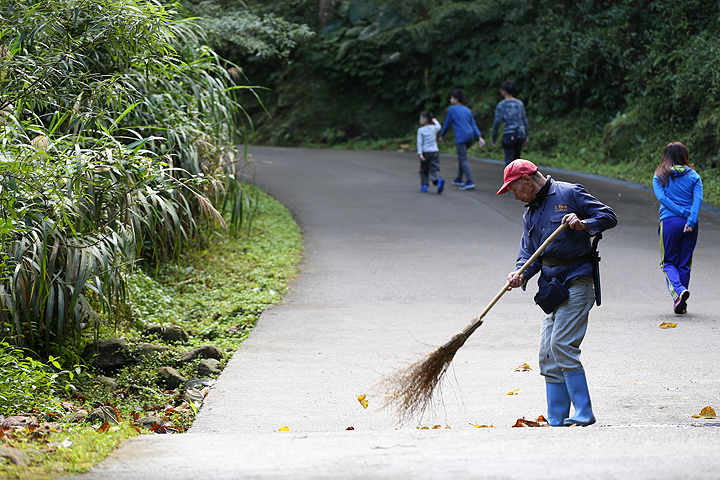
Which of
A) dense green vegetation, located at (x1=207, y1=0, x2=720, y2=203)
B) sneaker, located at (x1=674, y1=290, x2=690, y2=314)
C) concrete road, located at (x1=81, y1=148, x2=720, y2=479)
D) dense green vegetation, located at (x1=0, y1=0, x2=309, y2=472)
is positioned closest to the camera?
concrete road, located at (x1=81, y1=148, x2=720, y2=479)

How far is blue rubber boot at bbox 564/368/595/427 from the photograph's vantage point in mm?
4176

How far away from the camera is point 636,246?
10.1 m

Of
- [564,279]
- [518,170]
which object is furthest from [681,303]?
[518,170]

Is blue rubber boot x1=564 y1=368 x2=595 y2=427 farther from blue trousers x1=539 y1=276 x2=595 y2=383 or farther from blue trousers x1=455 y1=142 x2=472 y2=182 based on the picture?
blue trousers x1=455 y1=142 x2=472 y2=182

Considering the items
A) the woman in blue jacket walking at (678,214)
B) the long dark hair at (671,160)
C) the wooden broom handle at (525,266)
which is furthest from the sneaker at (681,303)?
the wooden broom handle at (525,266)

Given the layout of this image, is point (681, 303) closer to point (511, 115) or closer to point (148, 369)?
point (148, 369)

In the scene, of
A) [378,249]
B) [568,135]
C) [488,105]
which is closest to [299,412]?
[378,249]

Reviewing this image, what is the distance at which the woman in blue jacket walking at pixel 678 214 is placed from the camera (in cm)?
703

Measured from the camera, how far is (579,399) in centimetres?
420

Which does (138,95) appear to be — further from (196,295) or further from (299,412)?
(299,412)

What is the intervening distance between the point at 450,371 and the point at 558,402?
4.84ft

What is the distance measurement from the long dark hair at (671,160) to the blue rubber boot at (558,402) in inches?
146

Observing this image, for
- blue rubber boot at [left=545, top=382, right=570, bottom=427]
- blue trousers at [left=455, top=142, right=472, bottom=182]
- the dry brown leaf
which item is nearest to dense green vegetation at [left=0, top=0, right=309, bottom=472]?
the dry brown leaf

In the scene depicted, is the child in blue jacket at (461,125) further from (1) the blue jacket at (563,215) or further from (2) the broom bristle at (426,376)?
(2) the broom bristle at (426,376)
